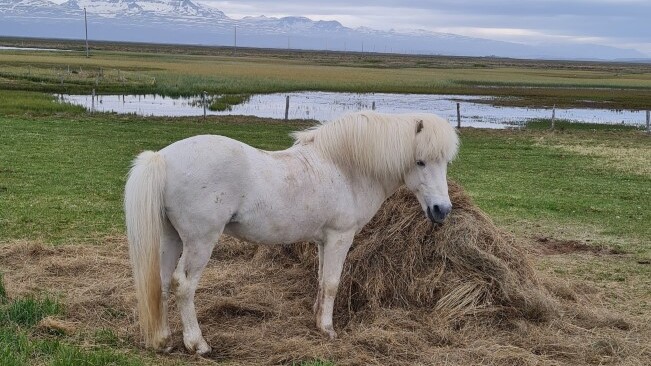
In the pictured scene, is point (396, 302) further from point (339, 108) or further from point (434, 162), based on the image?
point (339, 108)

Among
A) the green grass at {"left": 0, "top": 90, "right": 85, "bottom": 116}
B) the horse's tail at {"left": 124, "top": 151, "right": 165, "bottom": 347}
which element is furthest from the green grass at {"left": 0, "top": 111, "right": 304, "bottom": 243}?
the horse's tail at {"left": 124, "top": 151, "right": 165, "bottom": 347}

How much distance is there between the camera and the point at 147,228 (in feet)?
16.2

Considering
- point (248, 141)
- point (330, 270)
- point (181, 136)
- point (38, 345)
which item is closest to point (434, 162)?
point (330, 270)

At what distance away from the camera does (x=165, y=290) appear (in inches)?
211

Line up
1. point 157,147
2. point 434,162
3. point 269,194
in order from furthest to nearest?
point 157,147
point 434,162
point 269,194

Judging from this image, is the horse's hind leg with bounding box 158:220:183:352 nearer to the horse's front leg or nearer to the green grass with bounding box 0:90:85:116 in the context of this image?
the horse's front leg

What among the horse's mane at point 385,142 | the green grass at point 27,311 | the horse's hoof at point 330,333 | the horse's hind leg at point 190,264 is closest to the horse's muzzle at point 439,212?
the horse's mane at point 385,142

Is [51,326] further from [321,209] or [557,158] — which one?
[557,158]

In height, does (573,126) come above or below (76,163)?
below

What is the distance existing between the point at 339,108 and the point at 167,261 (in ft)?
111

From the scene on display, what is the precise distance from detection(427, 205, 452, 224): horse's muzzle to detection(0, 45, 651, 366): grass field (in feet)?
5.06

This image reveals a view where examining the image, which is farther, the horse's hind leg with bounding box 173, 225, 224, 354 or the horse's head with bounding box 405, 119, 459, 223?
the horse's head with bounding box 405, 119, 459, 223

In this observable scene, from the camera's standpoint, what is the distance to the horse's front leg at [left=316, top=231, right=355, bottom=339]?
5.76m

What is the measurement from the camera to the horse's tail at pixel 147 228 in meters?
4.92
